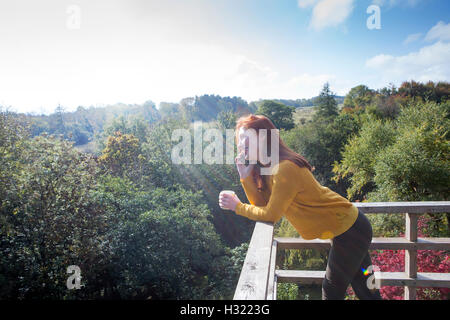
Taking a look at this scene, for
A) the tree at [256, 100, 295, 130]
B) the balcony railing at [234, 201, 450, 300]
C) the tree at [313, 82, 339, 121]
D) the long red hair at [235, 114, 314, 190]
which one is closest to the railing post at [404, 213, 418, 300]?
the balcony railing at [234, 201, 450, 300]

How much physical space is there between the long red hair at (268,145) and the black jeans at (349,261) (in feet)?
1.51

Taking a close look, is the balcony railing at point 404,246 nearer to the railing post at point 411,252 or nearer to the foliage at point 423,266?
the railing post at point 411,252

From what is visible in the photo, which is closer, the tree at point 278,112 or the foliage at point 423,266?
the foliage at point 423,266

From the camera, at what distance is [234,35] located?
32.4ft

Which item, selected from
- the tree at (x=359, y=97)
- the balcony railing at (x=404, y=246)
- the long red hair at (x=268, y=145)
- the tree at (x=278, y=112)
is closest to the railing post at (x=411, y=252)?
the balcony railing at (x=404, y=246)

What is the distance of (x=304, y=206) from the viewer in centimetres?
150

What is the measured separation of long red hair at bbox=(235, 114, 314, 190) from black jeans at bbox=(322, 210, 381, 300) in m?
0.46

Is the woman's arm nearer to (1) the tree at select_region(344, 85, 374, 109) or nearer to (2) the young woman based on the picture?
(2) the young woman

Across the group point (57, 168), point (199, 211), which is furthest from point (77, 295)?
point (199, 211)

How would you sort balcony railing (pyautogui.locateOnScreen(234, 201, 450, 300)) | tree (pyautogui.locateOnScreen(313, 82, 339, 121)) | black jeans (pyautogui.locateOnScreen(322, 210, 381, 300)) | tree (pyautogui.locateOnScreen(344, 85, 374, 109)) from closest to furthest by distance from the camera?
black jeans (pyautogui.locateOnScreen(322, 210, 381, 300)) → balcony railing (pyautogui.locateOnScreen(234, 201, 450, 300)) → tree (pyautogui.locateOnScreen(313, 82, 339, 121)) → tree (pyautogui.locateOnScreen(344, 85, 374, 109))

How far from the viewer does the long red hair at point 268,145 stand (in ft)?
4.75

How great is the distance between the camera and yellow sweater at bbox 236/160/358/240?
54.9 inches

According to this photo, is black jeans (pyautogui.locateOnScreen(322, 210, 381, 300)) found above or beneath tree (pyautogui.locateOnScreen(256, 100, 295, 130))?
beneath

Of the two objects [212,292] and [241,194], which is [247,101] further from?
[212,292]
